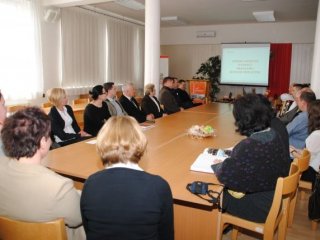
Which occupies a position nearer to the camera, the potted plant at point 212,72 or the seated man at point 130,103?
the seated man at point 130,103

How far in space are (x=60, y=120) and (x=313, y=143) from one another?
9.47 feet

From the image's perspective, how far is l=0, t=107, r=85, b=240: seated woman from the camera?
127 centimetres

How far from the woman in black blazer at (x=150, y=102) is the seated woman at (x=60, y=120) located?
5.96ft

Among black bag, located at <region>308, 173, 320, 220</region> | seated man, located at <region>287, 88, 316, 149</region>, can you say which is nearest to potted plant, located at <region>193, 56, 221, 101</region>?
seated man, located at <region>287, 88, 316, 149</region>

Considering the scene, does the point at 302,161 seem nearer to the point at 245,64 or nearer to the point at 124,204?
the point at 124,204

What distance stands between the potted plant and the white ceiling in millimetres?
1300

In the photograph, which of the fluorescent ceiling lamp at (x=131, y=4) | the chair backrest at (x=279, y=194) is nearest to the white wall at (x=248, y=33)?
the fluorescent ceiling lamp at (x=131, y=4)

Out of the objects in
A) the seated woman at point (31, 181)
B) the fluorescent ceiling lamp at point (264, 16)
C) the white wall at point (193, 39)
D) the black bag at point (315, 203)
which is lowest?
the black bag at point (315, 203)

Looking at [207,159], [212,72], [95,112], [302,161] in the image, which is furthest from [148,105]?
[212,72]

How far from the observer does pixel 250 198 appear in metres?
1.91

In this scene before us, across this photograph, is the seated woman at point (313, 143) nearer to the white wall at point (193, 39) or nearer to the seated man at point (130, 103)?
the seated man at point (130, 103)

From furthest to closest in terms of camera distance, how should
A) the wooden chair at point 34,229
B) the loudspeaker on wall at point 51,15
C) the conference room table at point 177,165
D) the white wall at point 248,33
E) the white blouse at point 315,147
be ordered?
the white wall at point 248,33
the loudspeaker on wall at point 51,15
the white blouse at point 315,147
the conference room table at point 177,165
the wooden chair at point 34,229

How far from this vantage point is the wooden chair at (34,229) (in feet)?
3.83

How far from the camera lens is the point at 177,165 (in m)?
2.21
